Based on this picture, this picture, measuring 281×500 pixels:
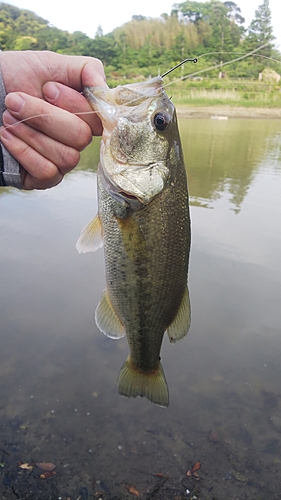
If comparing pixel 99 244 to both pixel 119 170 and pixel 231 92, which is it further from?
pixel 231 92

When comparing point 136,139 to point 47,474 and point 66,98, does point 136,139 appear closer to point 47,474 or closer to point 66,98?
point 66,98

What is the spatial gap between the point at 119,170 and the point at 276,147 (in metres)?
17.5

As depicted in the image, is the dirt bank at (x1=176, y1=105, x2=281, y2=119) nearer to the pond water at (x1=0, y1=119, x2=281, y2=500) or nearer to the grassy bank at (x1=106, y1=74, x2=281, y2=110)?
the grassy bank at (x1=106, y1=74, x2=281, y2=110)

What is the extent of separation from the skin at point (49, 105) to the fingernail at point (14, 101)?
0.07m

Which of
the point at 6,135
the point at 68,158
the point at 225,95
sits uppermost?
the point at 225,95

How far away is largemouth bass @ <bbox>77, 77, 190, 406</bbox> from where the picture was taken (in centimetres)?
190

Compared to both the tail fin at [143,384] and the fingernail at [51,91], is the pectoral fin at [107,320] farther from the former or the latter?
the fingernail at [51,91]

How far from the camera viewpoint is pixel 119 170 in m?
1.93

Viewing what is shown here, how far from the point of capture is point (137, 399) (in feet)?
12.2

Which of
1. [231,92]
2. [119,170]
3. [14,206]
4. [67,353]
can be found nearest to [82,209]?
[14,206]

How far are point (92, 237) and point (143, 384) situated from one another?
95cm

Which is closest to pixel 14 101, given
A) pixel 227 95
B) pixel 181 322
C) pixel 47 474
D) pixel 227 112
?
pixel 181 322

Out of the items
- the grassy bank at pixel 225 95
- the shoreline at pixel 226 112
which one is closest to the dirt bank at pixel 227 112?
the shoreline at pixel 226 112

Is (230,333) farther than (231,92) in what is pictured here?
No
